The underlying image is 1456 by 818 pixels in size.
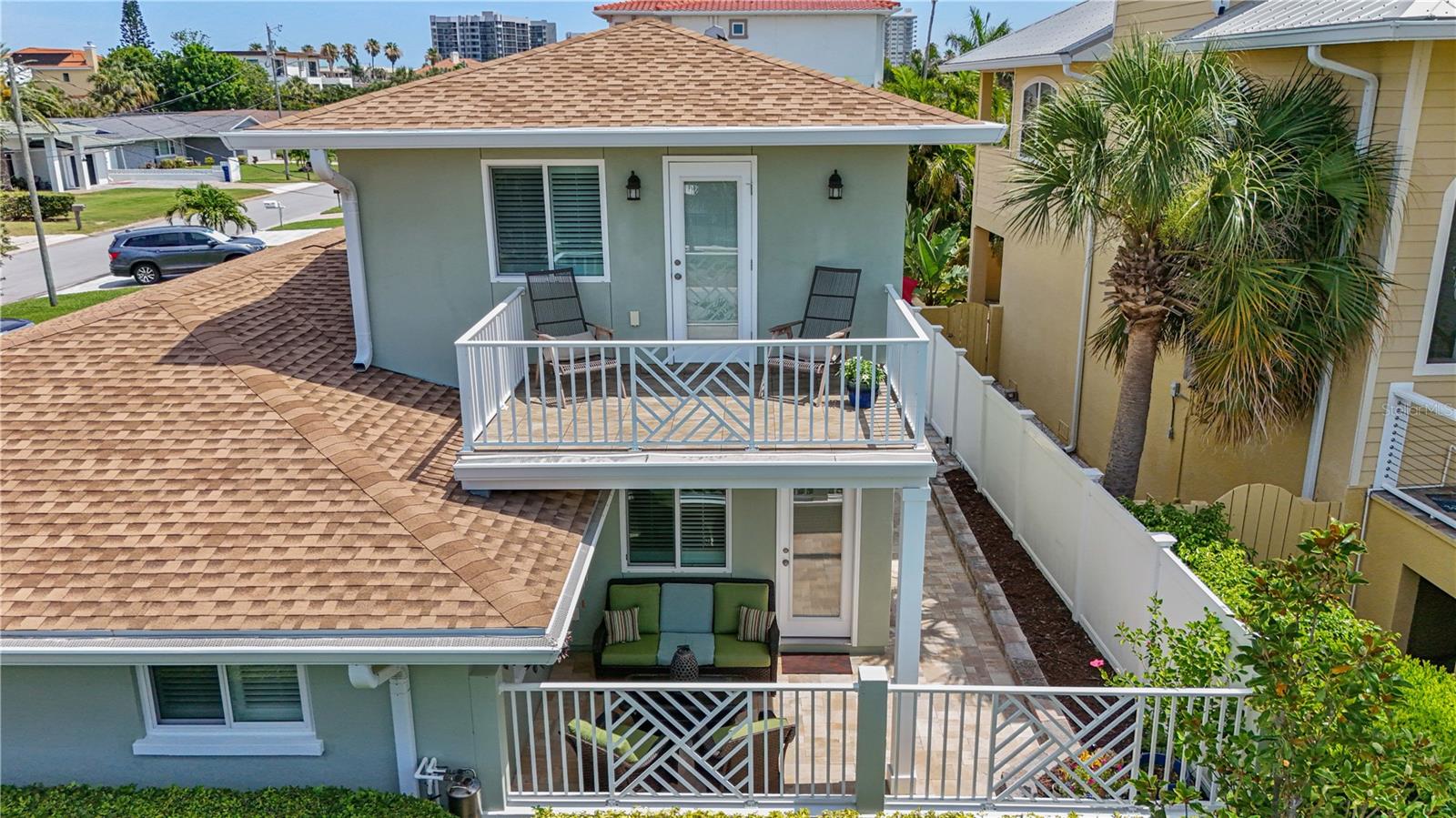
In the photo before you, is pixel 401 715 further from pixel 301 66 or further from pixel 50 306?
pixel 301 66

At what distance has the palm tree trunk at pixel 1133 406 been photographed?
39.0 feet

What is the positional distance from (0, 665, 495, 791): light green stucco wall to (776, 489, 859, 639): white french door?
185 inches

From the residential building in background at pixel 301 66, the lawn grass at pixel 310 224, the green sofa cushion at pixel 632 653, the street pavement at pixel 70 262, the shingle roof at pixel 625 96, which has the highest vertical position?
the residential building in background at pixel 301 66

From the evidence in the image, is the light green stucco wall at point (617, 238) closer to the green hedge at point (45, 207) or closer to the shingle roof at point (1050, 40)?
the shingle roof at point (1050, 40)

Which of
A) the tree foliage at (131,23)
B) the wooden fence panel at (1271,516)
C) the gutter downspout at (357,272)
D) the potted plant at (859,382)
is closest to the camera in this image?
the potted plant at (859,382)

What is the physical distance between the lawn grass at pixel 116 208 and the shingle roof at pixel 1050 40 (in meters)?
42.1

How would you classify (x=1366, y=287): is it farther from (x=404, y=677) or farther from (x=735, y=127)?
(x=404, y=677)

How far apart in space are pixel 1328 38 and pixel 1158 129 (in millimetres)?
1758

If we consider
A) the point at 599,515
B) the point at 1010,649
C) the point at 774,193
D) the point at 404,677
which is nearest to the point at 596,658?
the point at 599,515

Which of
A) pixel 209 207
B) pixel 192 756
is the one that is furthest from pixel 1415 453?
pixel 209 207

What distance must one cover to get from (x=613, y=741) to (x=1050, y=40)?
56.1ft

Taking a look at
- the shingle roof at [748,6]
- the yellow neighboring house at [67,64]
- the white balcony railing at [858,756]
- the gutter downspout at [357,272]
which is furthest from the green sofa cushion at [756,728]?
the yellow neighboring house at [67,64]

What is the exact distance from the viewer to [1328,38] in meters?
9.80

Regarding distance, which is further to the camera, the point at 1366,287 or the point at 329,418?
the point at 1366,287
